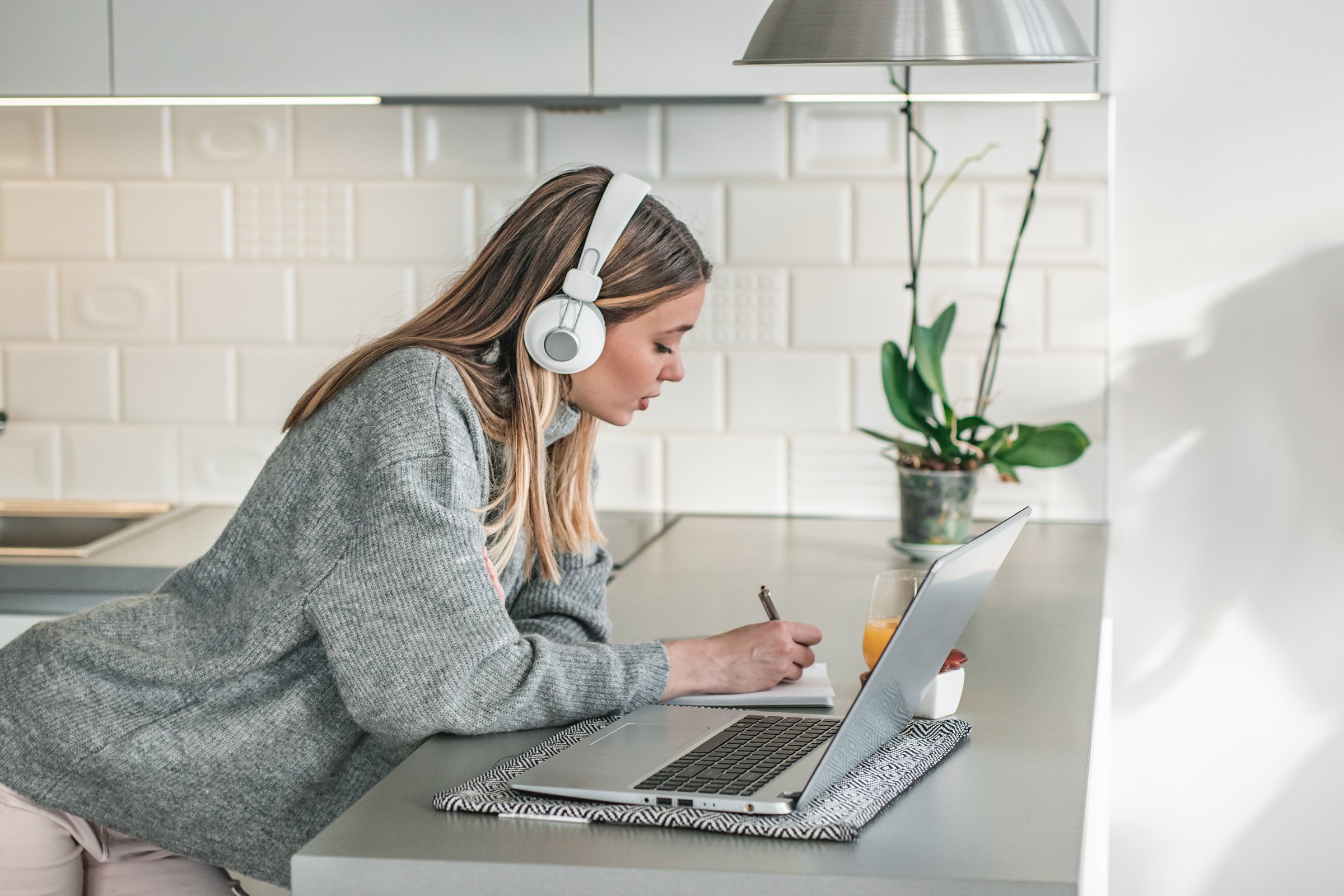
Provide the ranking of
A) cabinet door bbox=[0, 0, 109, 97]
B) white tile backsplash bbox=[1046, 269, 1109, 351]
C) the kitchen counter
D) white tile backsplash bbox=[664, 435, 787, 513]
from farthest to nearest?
1. white tile backsplash bbox=[664, 435, 787, 513]
2. white tile backsplash bbox=[1046, 269, 1109, 351]
3. cabinet door bbox=[0, 0, 109, 97]
4. the kitchen counter

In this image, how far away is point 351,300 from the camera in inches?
93.9

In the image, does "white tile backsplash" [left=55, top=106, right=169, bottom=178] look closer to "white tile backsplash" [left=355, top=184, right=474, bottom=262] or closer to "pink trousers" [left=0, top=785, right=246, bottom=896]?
"white tile backsplash" [left=355, top=184, right=474, bottom=262]

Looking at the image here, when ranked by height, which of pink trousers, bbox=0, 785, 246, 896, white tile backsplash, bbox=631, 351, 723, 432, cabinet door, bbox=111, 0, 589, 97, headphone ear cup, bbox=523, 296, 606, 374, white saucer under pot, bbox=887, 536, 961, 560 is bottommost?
pink trousers, bbox=0, 785, 246, 896

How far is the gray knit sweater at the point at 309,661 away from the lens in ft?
3.63

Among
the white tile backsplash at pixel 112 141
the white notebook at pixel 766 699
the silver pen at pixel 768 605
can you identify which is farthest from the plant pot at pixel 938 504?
the white tile backsplash at pixel 112 141

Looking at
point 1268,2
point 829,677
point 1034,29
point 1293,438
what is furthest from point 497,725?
point 1268,2

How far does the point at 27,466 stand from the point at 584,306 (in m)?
1.56

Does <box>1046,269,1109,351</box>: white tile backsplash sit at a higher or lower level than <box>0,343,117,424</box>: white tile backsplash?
higher

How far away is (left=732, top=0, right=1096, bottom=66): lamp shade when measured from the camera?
52.8 inches

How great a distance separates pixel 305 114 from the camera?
2357mm

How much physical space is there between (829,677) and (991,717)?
0.20 metres

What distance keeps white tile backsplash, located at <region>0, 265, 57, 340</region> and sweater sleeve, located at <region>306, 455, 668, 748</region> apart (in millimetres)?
1553

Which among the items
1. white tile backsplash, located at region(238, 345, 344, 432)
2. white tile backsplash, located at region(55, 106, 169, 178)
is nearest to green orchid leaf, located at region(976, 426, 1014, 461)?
white tile backsplash, located at region(238, 345, 344, 432)

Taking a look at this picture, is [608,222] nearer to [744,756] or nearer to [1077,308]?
[744,756]
